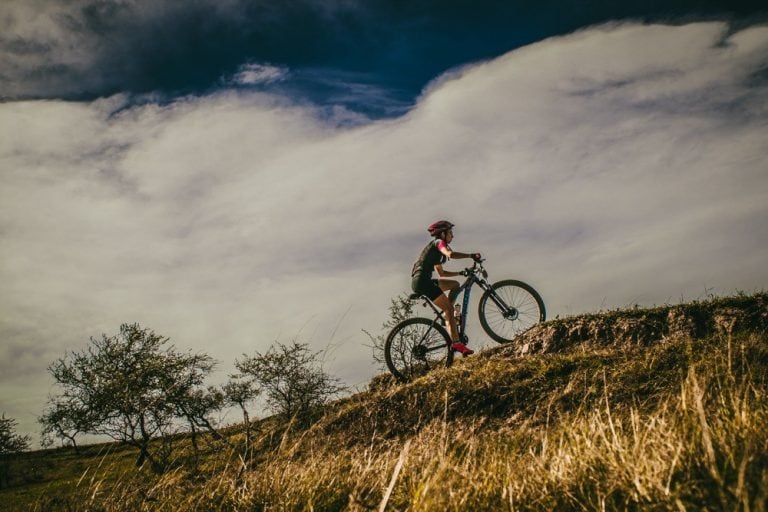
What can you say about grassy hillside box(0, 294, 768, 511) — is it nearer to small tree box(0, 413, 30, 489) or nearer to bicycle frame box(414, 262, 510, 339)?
bicycle frame box(414, 262, 510, 339)

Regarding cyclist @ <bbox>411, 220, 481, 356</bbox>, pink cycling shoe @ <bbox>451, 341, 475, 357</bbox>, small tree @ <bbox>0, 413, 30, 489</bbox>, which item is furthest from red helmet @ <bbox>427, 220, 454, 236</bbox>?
small tree @ <bbox>0, 413, 30, 489</bbox>

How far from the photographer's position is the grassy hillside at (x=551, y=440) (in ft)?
8.01

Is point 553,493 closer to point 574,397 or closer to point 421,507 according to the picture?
point 421,507

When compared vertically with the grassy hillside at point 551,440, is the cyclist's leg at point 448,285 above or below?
above

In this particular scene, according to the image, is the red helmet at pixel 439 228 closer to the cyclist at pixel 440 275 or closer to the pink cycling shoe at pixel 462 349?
the cyclist at pixel 440 275

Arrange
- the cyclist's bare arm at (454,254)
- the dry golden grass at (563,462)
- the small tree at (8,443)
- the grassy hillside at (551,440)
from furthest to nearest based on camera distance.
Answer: the small tree at (8,443), the cyclist's bare arm at (454,254), the grassy hillside at (551,440), the dry golden grass at (563,462)

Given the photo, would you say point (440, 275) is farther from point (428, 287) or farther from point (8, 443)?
point (8, 443)

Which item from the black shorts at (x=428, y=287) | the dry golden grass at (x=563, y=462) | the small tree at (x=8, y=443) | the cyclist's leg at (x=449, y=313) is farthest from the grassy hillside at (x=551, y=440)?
the small tree at (x=8, y=443)

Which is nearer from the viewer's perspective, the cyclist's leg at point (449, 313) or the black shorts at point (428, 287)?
the cyclist's leg at point (449, 313)

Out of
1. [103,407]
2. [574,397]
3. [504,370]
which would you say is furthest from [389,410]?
[103,407]

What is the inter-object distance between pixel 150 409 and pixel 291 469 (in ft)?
61.4

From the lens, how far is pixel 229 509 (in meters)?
4.01

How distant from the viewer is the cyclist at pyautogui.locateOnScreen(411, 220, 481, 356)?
9438 millimetres

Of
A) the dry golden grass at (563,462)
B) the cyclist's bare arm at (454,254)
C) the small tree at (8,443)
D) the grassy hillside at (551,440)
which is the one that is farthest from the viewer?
the small tree at (8,443)
